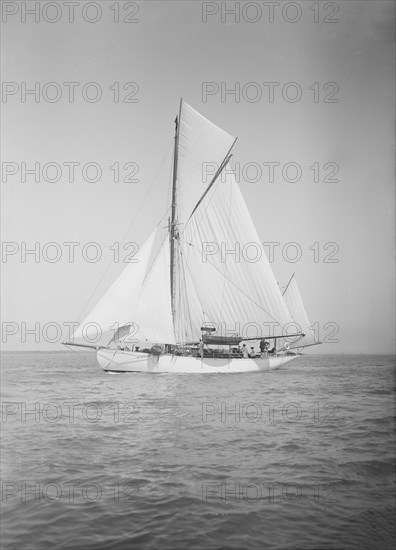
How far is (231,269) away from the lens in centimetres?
3250

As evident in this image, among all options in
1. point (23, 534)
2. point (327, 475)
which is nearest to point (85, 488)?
point (23, 534)

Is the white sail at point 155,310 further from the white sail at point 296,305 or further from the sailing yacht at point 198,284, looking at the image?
the white sail at point 296,305

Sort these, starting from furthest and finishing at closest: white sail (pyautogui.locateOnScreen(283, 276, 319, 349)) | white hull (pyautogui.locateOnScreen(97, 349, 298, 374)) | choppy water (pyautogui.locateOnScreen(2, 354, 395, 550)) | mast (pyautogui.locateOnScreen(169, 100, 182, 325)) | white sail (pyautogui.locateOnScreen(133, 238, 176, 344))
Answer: white sail (pyautogui.locateOnScreen(283, 276, 319, 349)) → mast (pyautogui.locateOnScreen(169, 100, 182, 325)) → white hull (pyautogui.locateOnScreen(97, 349, 298, 374)) → white sail (pyautogui.locateOnScreen(133, 238, 176, 344)) → choppy water (pyautogui.locateOnScreen(2, 354, 395, 550))

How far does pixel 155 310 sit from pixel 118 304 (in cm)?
264

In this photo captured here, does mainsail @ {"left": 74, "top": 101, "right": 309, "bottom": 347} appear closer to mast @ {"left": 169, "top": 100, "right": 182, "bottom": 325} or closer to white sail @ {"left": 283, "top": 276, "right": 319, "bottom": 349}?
mast @ {"left": 169, "top": 100, "right": 182, "bottom": 325}

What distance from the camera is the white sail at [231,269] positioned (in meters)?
32.3

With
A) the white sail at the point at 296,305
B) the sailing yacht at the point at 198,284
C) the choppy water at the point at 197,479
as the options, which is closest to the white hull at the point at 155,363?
the sailing yacht at the point at 198,284

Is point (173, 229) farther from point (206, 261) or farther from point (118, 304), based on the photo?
point (118, 304)

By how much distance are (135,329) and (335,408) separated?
15.8 meters

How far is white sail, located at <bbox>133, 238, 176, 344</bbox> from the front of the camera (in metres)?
29.3

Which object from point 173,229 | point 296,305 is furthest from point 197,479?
point 296,305

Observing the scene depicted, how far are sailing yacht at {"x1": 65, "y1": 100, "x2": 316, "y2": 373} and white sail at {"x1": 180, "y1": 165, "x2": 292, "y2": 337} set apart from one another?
0.07 metres

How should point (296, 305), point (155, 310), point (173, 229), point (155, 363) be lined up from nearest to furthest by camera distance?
point (155, 310), point (155, 363), point (173, 229), point (296, 305)

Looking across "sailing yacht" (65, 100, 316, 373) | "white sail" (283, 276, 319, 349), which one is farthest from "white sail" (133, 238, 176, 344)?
"white sail" (283, 276, 319, 349)
